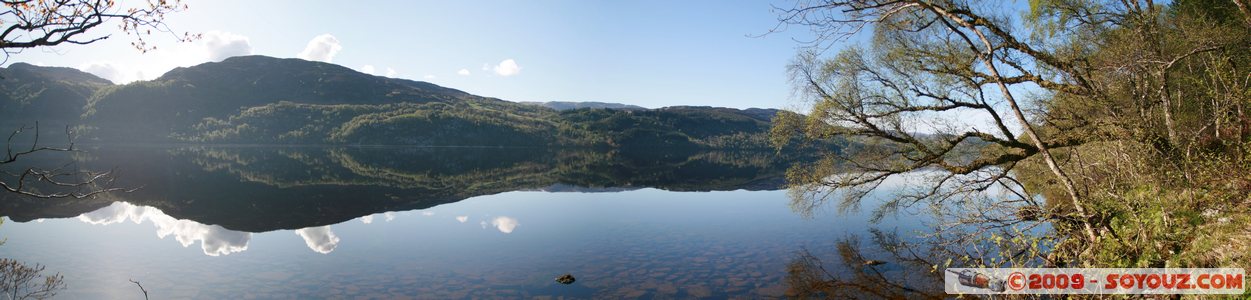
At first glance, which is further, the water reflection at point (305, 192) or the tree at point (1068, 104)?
the water reflection at point (305, 192)

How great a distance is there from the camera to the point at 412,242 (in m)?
25.0

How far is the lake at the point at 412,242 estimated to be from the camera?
17750 millimetres

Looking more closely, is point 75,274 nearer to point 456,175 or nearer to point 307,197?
point 307,197

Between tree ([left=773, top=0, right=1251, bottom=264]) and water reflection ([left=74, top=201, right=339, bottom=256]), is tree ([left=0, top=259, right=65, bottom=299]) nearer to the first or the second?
water reflection ([left=74, top=201, right=339, bottom=256])

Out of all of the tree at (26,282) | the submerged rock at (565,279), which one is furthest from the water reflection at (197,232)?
the submerged rock at (565,279)

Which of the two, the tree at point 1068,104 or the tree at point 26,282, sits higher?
the tree at point 1068,104

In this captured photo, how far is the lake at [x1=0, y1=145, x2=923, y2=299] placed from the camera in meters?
17.8

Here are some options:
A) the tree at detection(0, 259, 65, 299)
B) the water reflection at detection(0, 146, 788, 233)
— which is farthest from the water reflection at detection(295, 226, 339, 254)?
the tree at detection(0, 259, 65, 299)

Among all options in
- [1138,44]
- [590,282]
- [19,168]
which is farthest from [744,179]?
[19,168]
